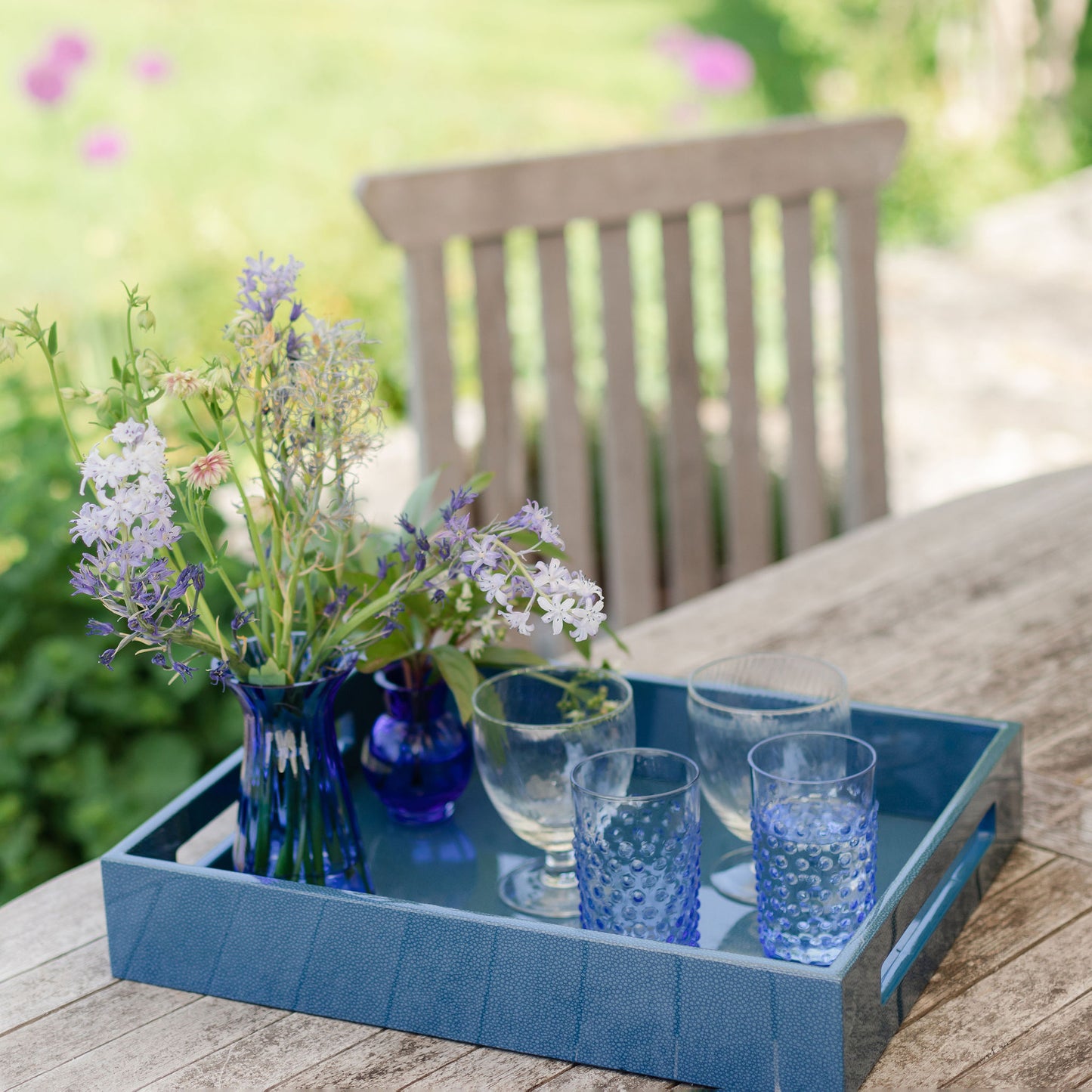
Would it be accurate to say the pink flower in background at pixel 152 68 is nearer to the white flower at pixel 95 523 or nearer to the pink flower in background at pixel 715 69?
the pink flower in background at pixel 715 69

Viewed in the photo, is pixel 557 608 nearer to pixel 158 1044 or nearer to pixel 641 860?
pixel 641 860

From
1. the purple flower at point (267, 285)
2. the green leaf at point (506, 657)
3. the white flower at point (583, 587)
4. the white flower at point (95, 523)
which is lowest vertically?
the green leaf at point (506, 657)

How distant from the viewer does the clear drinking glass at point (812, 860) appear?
742 mm

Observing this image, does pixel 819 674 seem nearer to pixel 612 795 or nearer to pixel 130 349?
pixel 612 795

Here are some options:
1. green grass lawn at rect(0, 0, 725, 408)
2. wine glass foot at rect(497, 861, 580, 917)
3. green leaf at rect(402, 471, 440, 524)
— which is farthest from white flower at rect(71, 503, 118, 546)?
green grass lawn at rect(0, 0, 725, 408)

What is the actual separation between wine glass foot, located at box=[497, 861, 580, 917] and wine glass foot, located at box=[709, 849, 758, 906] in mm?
Result: 87

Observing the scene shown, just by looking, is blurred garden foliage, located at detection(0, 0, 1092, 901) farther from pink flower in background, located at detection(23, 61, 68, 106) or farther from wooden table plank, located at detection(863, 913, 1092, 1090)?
wooden table plank, located at detection(863, 913, 1092, 1090)

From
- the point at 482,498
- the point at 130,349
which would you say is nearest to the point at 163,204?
the point at 482,498

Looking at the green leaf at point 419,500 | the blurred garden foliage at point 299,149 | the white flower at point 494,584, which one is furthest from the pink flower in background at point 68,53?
the white flower at point 494,584

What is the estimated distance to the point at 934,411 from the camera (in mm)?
3254

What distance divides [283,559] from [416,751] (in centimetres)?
17

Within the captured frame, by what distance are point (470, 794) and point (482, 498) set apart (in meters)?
0.97

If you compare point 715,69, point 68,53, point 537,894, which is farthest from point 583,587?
point 715,69

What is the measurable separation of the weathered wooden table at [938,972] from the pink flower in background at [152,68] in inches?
109
